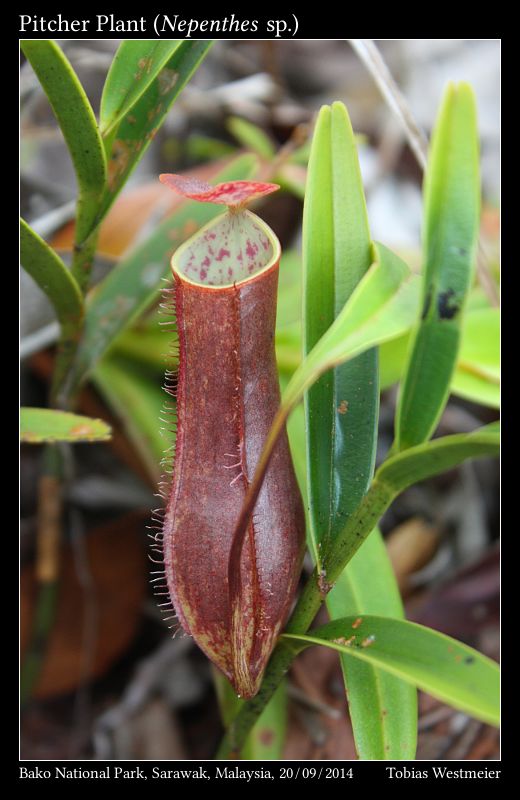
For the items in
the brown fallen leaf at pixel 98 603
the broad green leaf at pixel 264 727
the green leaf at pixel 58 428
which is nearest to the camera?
the green leaf at pixel 58 428

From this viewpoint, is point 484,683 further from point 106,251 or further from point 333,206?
point 106,251

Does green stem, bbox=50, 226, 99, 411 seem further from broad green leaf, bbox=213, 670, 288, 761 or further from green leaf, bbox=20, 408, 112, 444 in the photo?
broad green leaf, bbox=213, 670, 288, 761

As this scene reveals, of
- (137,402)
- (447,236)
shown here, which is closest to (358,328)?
(447,236)

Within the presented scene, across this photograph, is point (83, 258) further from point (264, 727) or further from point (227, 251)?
point (264, 727)

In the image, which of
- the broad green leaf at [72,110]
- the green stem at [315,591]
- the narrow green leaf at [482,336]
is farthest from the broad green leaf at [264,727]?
the broad green leaf at [72,110]

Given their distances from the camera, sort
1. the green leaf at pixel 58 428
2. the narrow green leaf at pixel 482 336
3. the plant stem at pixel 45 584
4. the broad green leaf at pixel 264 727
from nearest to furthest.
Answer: the narrow green leaf at pixel 482 336 < the green leaf at pixel 58 428 < the broad green leaf at pixel 264 727 < the plant stem at pixel 45 584

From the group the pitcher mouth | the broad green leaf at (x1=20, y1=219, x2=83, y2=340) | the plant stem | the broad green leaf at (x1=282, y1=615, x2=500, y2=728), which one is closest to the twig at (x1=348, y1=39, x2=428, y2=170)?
the pitcher mouth

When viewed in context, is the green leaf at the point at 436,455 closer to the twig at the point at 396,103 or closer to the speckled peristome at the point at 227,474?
the speckled peristome at the point at 227,474
